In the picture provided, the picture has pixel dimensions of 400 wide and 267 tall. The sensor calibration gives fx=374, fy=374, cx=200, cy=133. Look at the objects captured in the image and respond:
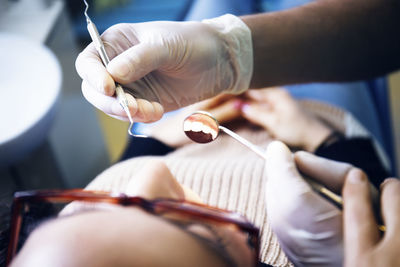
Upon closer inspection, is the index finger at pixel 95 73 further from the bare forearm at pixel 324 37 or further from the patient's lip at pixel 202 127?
the bare forearm at pixel 324 37

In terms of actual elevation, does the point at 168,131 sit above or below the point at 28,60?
below

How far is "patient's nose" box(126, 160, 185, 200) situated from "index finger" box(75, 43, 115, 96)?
0.13 m

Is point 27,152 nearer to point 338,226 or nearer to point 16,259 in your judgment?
point 16,259

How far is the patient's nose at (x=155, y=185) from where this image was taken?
506 millimetres

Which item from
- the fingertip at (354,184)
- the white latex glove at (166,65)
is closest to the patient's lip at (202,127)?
the white latex glove at (166,65)

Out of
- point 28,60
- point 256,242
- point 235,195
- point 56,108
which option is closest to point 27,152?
point 56,108

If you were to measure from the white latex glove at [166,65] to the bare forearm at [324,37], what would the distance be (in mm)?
85

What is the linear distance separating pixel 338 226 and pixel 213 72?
0.34 meters

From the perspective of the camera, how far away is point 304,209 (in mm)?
464

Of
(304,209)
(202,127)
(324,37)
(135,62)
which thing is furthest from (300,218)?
(324,37)

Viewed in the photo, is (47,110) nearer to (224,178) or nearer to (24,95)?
(24,95)

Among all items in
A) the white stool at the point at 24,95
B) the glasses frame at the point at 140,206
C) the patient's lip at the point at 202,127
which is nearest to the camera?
the glasses frame at the point at 140,206

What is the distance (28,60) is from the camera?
900 millimetres

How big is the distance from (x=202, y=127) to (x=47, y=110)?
1.31 feet
